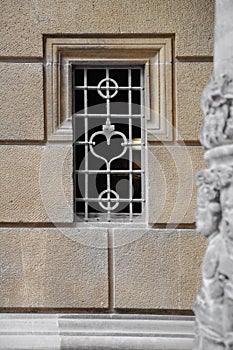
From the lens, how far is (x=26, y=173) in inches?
189

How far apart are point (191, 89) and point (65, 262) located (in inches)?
76.3

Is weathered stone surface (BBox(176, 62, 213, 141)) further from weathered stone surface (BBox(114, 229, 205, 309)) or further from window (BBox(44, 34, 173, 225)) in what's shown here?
weathered stone surface (BBox(114, 229, 205, 309))

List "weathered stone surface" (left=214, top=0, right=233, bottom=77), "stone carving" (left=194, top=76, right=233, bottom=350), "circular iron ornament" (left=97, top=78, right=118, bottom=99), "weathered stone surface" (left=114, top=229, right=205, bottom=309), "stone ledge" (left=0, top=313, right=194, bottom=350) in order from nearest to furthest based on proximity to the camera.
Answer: "stone carving" (left=194, top=76, right=233, bottom=350), "weathered stone surface" (left=214, top=0, right=233, bottom=77), "stone ledge" (left=0, top=313, right=194, bottom=350), "weathered stone surface" (left=114, top=229, right=205, bottom=309), "circular iron ornament" (left=97, top=78, right=118, bottom=99)

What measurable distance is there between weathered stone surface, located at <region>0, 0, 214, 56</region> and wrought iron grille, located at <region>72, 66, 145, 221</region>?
1.29 feet

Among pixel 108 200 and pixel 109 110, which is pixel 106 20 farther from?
pixel 108 200

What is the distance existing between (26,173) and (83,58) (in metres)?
1.17

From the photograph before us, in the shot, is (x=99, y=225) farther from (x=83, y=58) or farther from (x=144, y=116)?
(x=83, y=58)

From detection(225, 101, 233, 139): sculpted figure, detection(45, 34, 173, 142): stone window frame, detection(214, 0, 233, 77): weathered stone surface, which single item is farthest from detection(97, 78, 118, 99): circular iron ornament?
detection(225, 101, 233, 139): sculpted figure

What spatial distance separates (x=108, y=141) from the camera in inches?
193

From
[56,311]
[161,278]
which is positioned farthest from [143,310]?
[56,311]

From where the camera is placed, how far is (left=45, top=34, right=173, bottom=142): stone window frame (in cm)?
478

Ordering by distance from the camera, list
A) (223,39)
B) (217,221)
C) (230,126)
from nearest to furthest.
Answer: (230,126) → (217,221) → (223,39)

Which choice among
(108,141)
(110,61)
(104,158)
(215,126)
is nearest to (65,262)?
(104,158)

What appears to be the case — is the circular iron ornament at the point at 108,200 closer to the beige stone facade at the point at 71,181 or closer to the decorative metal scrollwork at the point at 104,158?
the decorative metal scrollwork at the point at 104,158
